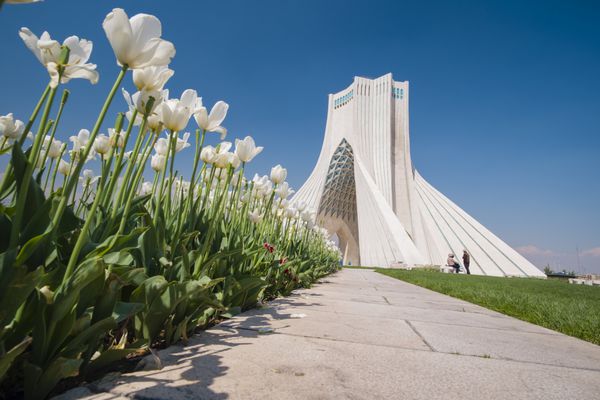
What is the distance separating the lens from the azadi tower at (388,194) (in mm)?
15156

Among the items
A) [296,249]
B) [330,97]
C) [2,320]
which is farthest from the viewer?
[330,97]

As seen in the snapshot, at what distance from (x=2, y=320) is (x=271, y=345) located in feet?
2.35

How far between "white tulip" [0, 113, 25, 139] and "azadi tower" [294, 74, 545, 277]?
13.8 metres

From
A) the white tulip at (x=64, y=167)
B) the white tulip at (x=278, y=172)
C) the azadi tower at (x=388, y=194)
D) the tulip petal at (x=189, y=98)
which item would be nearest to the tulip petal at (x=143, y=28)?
the tulip petal at (x=189, y=98)

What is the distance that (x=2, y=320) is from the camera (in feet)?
1.89

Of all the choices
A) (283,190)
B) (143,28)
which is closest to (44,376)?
(143,28)

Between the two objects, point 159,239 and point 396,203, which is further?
point 396,203

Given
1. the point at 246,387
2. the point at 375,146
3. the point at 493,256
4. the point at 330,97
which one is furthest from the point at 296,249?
the point at 330,97

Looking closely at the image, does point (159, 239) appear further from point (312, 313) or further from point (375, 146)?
point (375, 146)

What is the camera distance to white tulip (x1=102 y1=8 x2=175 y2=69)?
70 cm

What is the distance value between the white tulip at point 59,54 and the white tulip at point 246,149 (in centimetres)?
85

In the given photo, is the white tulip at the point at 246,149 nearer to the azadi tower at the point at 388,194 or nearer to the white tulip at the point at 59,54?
the white tulip at the point at 59,54

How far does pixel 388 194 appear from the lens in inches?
766

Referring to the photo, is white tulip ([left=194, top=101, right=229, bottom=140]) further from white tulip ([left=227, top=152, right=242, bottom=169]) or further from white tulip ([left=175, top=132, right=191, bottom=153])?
white tulip ([left=227, top=152, right=242, bottom=169])
